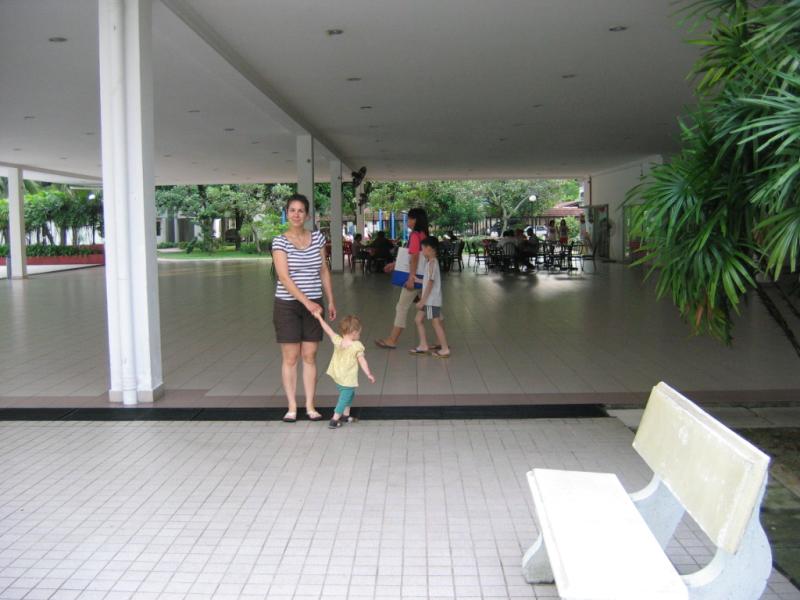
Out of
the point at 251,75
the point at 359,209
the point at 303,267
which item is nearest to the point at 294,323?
the point at 303,267

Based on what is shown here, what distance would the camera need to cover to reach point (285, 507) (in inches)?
139

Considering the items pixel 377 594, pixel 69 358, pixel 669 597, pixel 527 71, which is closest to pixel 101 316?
pixel 69 358

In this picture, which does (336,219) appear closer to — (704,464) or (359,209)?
(359,209)

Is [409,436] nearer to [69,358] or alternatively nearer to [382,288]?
[69,358]

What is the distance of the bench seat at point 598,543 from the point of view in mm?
2037

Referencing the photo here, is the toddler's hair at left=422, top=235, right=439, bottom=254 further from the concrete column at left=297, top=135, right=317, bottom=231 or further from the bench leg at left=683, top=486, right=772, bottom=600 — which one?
the concrete column at left=297, top=135, right=317, bottom=231

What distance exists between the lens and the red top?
7188mm

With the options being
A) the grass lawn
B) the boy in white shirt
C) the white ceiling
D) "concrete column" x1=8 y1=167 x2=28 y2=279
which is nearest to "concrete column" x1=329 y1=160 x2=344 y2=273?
the white ceiling

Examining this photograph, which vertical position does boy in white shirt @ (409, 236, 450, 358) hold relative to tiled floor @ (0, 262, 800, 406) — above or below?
above

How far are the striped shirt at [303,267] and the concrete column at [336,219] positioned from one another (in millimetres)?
15220

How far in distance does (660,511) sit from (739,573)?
63 cm

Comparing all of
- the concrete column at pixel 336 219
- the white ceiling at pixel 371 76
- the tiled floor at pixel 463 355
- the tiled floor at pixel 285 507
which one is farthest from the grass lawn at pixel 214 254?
the tiled floor at pixel 285 507

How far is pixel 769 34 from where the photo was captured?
10.3ft

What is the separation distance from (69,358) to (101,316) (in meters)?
3.78
